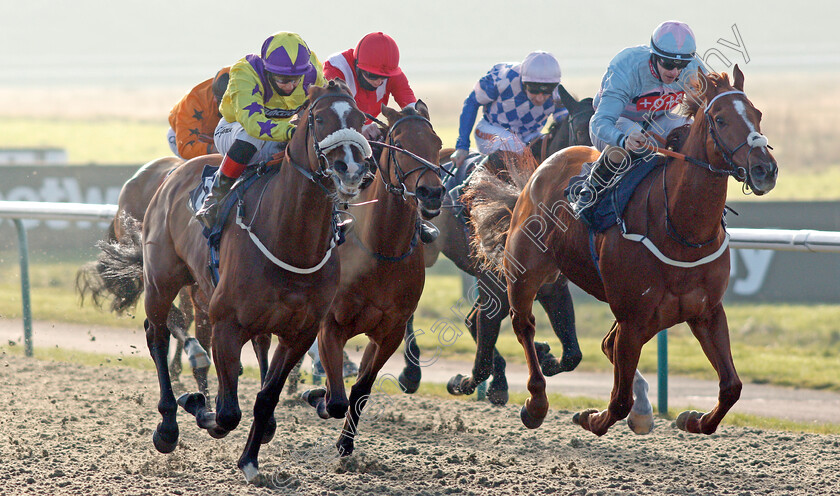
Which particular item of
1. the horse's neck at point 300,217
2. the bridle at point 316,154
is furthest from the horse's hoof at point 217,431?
the bridle at point 316,154

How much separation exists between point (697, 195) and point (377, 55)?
1946mm

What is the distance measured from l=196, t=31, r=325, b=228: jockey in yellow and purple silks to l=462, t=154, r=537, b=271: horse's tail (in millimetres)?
1572

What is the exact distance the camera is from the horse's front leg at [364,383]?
15.0ft

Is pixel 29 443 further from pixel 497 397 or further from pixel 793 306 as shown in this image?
pixel 793 306

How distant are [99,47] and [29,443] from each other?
71090mm

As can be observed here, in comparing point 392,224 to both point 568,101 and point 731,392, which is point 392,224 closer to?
point 731,392

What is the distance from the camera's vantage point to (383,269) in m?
4.44

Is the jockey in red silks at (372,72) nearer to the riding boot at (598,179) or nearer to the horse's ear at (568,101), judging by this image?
the riding boot at (598,179)

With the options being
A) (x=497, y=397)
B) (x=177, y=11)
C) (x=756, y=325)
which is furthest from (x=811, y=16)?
(x=497, y=397)

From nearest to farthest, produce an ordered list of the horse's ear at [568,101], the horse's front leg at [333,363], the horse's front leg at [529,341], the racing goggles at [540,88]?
1. the horse's front leg at [333,363]
2. the horse's front leg at [529,341]
3. the horse's ear at [568,101]
4. the racing goggles at [540,88]

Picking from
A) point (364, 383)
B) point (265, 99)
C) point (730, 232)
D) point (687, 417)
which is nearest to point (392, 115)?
point (265, 99)

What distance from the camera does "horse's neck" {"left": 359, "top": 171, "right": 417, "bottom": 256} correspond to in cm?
444

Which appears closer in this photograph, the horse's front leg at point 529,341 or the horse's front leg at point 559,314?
the horse's front leg at point 529,341

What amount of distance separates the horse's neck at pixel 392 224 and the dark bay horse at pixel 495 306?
114 cm
